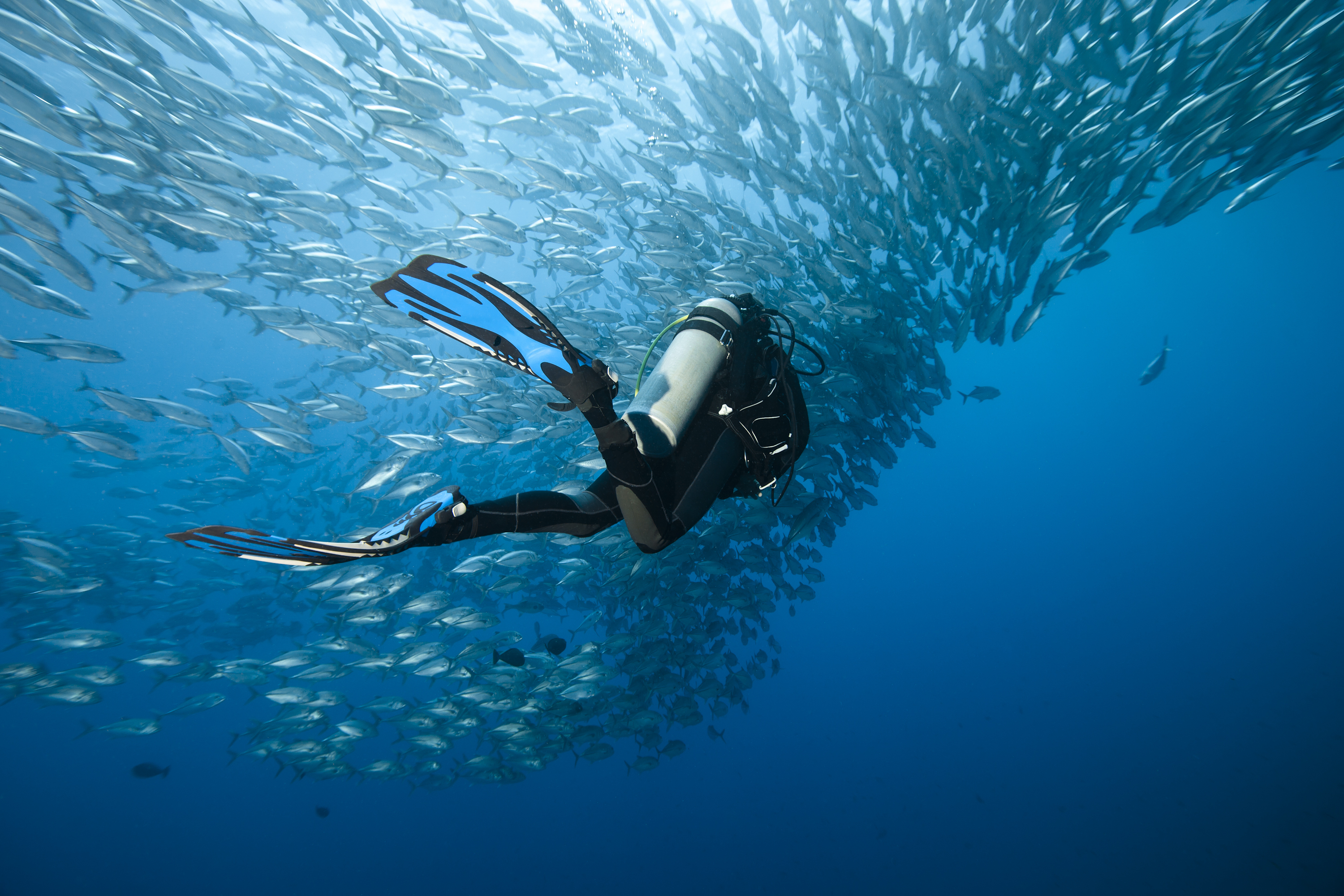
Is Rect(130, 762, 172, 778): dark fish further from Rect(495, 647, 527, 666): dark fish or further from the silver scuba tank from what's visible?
the silver scuba tank

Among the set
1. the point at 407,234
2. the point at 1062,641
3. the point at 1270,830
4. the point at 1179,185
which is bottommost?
the point at 1062,641

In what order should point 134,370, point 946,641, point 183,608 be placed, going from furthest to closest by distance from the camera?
point 134,370 → point 946,641 → point 183,608

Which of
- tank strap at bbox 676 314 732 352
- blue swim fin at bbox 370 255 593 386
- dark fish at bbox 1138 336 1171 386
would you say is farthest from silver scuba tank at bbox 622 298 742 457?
dark fish at bbox 1138 336 1171 386

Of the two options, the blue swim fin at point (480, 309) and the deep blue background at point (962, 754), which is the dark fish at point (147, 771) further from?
the blue swim fin at point (480, 309)

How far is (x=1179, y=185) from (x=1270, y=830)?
83.7 ft

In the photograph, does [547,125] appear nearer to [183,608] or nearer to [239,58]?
[239,58]

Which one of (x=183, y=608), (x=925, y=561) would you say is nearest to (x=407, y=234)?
(x=183, y=608)

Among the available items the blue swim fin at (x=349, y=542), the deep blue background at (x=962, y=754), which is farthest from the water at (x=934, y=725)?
the blue swim fin at (x=349, y=542)

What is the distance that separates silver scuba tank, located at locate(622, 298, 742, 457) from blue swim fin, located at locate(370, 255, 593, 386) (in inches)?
13.4

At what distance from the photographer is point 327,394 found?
22.3 ft

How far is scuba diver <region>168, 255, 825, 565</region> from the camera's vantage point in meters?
2.11

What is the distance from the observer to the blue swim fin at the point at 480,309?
2.15 m

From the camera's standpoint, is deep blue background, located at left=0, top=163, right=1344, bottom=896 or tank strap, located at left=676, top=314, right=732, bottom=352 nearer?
tank strap, located at left=676, top=314, right=732, bottom=352

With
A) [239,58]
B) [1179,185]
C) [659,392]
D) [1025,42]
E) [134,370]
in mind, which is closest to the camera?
[659,392]
